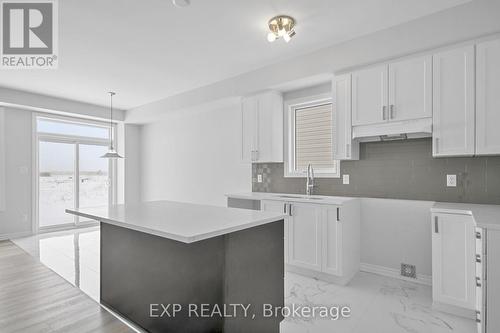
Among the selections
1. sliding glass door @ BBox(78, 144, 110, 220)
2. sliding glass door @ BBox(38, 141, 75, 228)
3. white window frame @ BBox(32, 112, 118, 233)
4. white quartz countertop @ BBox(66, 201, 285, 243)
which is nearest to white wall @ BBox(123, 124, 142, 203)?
white window frame @ BBox(32, 112, 118, 233)

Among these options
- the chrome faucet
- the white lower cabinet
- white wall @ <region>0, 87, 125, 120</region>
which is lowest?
the white lower cabinet

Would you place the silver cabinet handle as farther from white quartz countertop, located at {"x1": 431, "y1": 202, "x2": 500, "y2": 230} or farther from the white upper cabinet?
white quartz countertop, located at {"x1": 431, "y1": 202, "x2": 500, "y2": 230}

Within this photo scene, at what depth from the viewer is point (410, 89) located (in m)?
2.64

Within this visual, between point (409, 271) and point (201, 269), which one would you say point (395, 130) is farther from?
point (201, 269)

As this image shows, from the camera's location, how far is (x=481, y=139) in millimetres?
2309

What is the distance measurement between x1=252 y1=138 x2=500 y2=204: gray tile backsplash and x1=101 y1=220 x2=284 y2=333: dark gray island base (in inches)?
69.5

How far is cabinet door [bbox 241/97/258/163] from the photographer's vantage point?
4027mm

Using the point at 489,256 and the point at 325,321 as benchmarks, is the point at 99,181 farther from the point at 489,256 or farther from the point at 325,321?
the point at 489,256

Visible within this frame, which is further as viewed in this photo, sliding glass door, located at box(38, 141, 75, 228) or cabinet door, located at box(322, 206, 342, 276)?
sliding glass door, located at box(38, 141, 75, 228)

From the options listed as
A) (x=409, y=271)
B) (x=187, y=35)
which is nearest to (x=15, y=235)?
(x=187, y=35)

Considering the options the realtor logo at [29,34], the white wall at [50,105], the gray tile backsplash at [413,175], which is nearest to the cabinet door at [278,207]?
the gray tile backsplash at [413,175]

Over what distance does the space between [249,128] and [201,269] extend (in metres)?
2.71

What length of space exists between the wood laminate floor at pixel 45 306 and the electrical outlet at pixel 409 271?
2800 millimetres

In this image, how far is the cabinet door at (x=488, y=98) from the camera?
2.24 m
